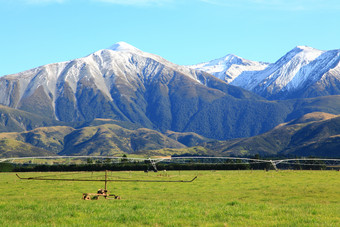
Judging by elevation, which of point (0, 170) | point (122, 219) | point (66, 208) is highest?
point (122, 219)

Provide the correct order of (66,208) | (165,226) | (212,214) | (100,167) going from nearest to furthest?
(165,226)
(212,214)
(66,208)
(100,167)

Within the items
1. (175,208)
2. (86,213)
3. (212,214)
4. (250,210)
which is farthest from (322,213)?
(86,213)

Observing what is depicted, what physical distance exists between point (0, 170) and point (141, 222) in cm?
16296

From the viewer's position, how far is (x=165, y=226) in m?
26.7

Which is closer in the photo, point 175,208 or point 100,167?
point 175,208

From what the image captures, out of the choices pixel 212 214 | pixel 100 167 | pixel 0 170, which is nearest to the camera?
pixel 212 214

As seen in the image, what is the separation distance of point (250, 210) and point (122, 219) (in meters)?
10.4

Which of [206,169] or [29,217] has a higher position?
[29,217]

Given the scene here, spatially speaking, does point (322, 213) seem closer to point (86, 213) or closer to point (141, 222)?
point (141, 222)

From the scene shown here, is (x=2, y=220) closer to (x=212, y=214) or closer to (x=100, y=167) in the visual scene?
(x=212, y=214)

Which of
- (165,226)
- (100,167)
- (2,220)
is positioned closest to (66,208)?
(2,220)

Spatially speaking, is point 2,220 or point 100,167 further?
point 100,167

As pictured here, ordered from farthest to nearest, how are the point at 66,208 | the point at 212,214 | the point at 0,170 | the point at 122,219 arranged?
the point at 0,170, the point at 66,208, the point at 212,214, the point at 122,219

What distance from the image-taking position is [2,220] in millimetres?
27484
